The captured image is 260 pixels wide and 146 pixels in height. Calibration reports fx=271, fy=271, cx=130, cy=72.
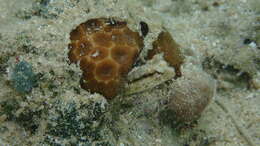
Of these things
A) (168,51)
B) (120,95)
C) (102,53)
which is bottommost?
(120,95)

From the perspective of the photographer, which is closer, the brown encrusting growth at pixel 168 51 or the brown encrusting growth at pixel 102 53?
the brown encrusting growth at pixel 102 53

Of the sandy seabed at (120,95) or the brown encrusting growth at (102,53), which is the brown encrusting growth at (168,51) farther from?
the brown encrusting growth at (102,53)

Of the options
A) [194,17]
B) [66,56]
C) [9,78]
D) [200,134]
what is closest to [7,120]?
[9,78]

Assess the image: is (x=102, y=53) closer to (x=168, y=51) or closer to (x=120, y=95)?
(x=120, y=95)

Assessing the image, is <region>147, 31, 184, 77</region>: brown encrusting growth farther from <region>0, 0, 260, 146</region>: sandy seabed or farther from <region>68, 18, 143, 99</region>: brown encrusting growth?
<region>68, 18, 143, 99</region>: brown encrusting growth

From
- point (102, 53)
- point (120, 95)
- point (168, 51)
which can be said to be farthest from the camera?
point (168, 51)

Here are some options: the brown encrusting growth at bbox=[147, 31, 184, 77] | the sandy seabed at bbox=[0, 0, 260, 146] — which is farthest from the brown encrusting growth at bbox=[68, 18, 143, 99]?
the brown encrusting growth at bbox=[147, 31, 184, 77]

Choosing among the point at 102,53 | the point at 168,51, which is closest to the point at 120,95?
the point at 102,53

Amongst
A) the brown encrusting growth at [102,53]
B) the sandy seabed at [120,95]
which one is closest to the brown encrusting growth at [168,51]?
the sandy seabed at [120,95]
